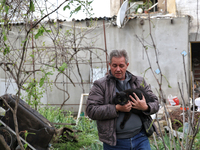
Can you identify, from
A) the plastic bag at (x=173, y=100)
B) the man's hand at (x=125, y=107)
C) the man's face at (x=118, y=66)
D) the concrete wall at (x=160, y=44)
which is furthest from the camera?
the concrete wall at (x=160, y=44)

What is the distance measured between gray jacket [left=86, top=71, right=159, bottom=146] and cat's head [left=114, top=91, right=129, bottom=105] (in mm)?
57

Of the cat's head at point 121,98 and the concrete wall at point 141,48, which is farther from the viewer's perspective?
the concrete wall at point 141,48

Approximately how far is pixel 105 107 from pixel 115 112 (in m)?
0.11

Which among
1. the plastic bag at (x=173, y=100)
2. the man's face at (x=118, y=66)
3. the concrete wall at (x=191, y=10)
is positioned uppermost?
the concrete wall at (x=191, y=10)

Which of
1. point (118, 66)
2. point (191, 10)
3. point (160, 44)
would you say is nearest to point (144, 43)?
point (160, 44)

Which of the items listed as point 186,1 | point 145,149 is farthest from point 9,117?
point 186,1

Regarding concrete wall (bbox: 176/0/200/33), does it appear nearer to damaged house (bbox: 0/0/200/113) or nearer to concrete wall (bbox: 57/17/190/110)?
damaged house (bbox: 0/0/200/113)

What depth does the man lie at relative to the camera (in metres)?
2.32

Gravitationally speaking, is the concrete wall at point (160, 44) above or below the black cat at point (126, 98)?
above

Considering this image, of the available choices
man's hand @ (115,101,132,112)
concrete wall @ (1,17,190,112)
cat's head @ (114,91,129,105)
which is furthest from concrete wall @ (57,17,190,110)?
man's hand @ (115,101,132,112)

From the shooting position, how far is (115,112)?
7.63ft

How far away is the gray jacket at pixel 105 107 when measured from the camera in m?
2.32

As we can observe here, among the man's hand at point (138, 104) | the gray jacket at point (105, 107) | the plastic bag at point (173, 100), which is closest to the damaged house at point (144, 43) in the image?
the plastic bag at point (173, 100)

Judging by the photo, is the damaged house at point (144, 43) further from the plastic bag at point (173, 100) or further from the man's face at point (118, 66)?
the man's face at point (118, 66)
